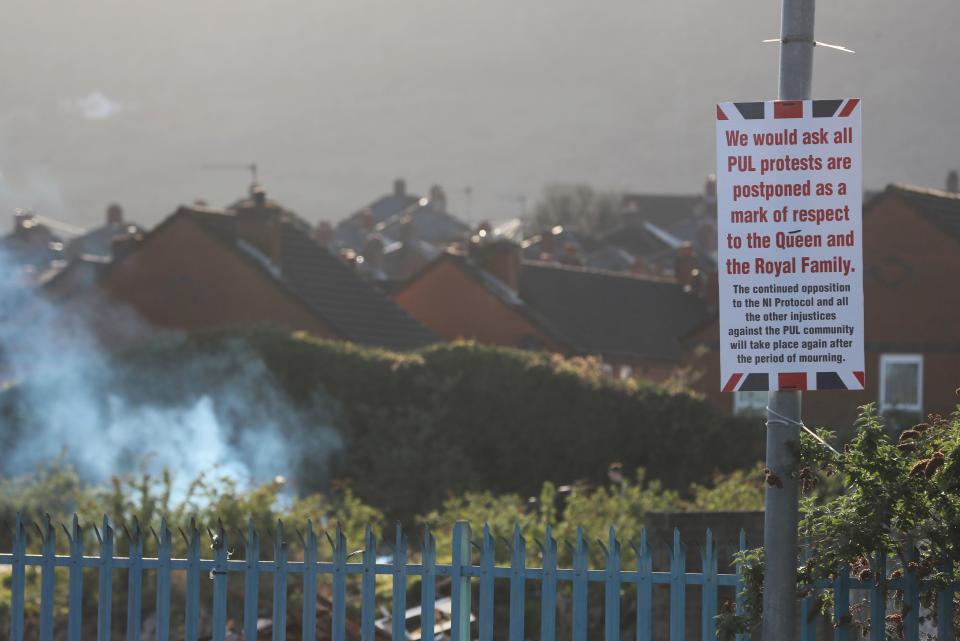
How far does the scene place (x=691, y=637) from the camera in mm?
10086

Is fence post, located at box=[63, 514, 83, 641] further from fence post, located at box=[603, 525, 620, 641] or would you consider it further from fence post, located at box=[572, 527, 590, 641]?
fence post, located at box=[603, 525, 620, 641]

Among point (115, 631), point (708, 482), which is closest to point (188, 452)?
point (708, 482)

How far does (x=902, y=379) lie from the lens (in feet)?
106

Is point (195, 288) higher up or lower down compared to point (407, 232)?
lower down

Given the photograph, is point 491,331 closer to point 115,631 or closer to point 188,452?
point 188,452

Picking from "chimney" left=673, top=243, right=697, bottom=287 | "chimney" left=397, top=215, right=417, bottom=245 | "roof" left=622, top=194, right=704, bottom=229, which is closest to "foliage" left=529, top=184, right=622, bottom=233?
"roof" left=622, top=194, right=704, bottom=229

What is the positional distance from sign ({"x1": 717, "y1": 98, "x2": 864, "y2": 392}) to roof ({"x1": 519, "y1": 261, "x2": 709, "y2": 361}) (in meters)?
38.4

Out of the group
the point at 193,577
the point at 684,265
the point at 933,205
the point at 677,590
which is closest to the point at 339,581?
the point at 193,577

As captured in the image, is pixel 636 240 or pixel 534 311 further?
pixel 636 240

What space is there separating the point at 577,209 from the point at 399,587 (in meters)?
94.1

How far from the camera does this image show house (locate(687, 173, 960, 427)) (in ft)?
103

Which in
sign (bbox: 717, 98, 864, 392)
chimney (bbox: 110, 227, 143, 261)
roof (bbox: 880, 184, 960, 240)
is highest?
roof (bbox: 880, 184, 960, 240)

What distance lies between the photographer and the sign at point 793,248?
622cm

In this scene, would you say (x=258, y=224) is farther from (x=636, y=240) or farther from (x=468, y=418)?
(x=636, y=240)
